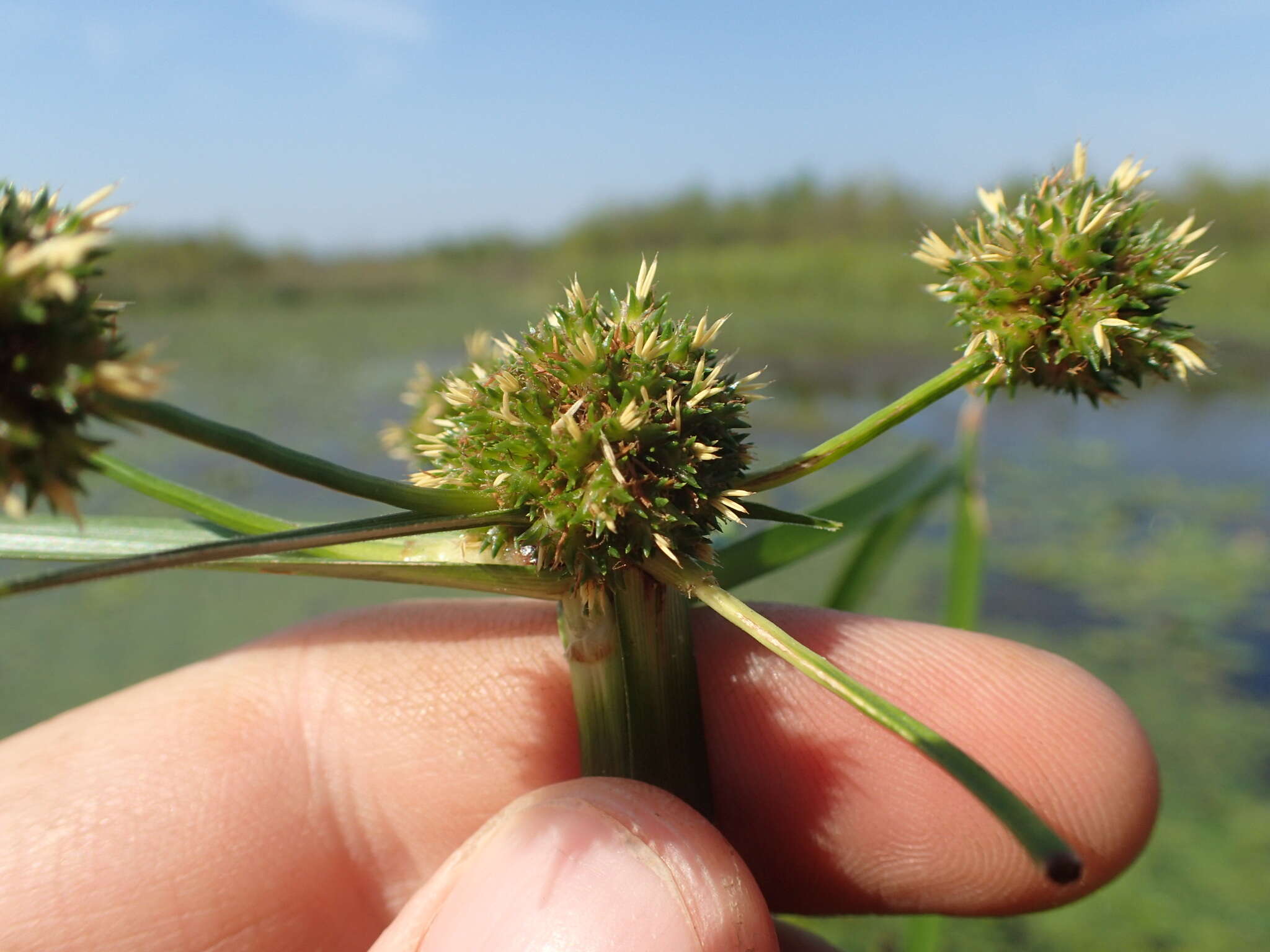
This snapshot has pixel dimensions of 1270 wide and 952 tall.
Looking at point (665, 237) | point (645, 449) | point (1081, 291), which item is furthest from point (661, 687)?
point (665, 237)

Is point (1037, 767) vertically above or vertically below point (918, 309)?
below

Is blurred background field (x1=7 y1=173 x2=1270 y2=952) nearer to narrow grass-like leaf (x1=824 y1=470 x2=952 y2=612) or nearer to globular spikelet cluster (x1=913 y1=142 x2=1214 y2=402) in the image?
globular spikelet cluster (x1=913 y1=142 x2=1214 y2=402)

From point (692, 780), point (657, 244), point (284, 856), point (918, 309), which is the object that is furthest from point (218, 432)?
point (657, 244)

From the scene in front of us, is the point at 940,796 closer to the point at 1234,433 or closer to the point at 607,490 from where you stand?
the point at 607,490

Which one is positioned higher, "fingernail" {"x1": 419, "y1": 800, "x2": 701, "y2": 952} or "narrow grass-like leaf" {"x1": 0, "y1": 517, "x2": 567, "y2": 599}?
"narrow grass-like leaf" {"x1": 0, "y1": 517, "x2": 567, "y2": 599}

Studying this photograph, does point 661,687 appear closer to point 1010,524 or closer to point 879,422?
point 879,422

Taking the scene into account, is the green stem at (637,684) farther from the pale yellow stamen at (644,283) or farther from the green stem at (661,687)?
the pale yellow stamen at (644,283)

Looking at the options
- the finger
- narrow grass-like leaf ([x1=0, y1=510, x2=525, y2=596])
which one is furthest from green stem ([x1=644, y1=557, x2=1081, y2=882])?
the finger

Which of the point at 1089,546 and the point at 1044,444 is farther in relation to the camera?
the point at 1044,444
